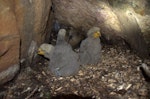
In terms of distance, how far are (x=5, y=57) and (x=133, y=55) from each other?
1499mm

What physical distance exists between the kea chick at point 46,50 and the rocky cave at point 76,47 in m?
0.10

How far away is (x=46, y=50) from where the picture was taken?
3.05 m

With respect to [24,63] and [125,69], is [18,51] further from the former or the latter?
[125,69]

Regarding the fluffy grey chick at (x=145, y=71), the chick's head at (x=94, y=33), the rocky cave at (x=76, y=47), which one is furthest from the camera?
the chick's head at (x=94, y=33)

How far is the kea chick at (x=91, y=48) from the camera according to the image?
10.1ft

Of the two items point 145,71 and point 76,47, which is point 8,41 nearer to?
point 76,47

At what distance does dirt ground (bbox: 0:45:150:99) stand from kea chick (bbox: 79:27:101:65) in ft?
0.26

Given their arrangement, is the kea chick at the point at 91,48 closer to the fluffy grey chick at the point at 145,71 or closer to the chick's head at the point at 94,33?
the chick's head at the point at 94,33

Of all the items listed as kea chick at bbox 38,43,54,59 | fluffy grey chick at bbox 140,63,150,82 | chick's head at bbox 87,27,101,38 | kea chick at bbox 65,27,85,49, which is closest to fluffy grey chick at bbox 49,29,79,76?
kea chick at bbox 38,43,54,59

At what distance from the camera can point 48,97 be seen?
109 inches

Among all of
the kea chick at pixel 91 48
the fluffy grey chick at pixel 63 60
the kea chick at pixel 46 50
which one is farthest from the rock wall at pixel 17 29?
the kea chick at pixel 91 48

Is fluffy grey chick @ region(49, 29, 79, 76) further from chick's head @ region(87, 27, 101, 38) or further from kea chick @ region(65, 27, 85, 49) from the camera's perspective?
kea chick @ region(65, 27, 85, 49)

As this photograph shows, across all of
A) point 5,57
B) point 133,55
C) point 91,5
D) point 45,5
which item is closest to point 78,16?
point 91,5

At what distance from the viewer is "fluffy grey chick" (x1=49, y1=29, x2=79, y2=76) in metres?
2.97
